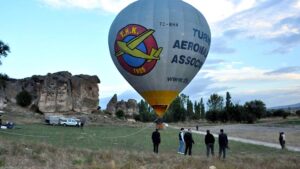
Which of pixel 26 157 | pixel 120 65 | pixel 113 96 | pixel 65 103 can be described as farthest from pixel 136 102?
pixel 26 157

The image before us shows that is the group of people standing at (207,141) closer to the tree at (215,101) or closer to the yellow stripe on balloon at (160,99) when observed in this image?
the yellow stripe on balloon at (160,99)

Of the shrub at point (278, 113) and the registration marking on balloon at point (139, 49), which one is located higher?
the shrub at point (278, 113)

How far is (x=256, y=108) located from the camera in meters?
150

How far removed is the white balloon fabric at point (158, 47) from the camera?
28562mm

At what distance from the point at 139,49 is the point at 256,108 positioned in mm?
126688

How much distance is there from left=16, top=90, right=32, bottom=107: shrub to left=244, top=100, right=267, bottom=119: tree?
2964 inches

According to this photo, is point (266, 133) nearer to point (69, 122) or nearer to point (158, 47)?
point (69, 122)

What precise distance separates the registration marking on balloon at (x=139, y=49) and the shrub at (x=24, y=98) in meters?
69.8

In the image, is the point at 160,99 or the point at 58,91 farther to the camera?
the point at 58,91

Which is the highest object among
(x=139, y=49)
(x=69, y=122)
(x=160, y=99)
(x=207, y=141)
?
(x=139, y=49)

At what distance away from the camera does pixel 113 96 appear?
158 metres

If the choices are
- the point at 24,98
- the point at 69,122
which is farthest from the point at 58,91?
the point at 69,122

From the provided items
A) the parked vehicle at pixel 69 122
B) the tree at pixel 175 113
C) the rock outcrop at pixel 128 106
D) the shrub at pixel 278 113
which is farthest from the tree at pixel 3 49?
the shrub at pixel 278 113

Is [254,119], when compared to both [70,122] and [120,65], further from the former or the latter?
[120,65]
